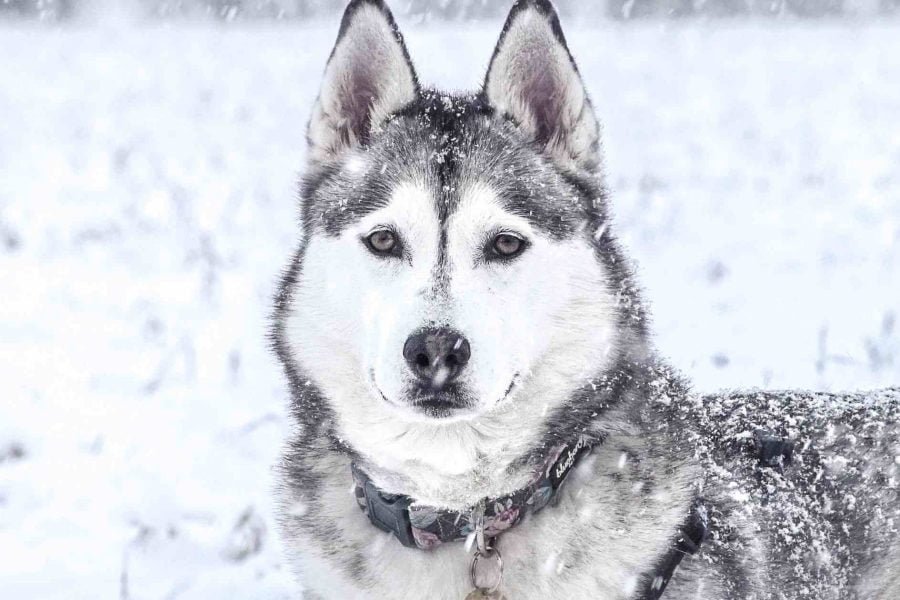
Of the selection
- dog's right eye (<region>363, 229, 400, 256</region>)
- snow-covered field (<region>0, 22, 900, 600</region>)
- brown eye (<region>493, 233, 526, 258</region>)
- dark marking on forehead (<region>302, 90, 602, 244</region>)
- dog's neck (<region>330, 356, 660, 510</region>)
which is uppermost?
dark marking on forehead (<region>302, 90, 602, 244</region>)

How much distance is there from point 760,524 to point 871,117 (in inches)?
473

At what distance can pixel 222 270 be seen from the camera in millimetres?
7266

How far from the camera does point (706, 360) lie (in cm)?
560

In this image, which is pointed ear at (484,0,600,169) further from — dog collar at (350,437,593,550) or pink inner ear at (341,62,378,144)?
dog collar at (350,437,593,550)

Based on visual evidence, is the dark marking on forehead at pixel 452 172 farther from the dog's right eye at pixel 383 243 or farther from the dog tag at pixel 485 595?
the dog tag at pixel 485 595

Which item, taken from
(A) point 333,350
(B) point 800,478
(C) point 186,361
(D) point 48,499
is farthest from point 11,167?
(B) point 800,478

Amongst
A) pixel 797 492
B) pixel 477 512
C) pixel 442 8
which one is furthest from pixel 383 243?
pixel 442 8

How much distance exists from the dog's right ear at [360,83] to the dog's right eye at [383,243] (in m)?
0.46

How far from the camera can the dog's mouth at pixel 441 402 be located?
2.32 metres

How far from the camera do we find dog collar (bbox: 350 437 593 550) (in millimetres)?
2479

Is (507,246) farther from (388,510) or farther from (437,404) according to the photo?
(388,510)

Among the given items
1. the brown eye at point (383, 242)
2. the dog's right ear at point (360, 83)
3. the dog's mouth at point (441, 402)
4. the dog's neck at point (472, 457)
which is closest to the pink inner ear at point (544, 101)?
the dog's right ear at point (360, 83)

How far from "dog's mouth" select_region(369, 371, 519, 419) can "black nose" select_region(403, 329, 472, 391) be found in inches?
1.6

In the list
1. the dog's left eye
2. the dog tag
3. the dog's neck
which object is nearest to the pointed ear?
the dog's left eye
